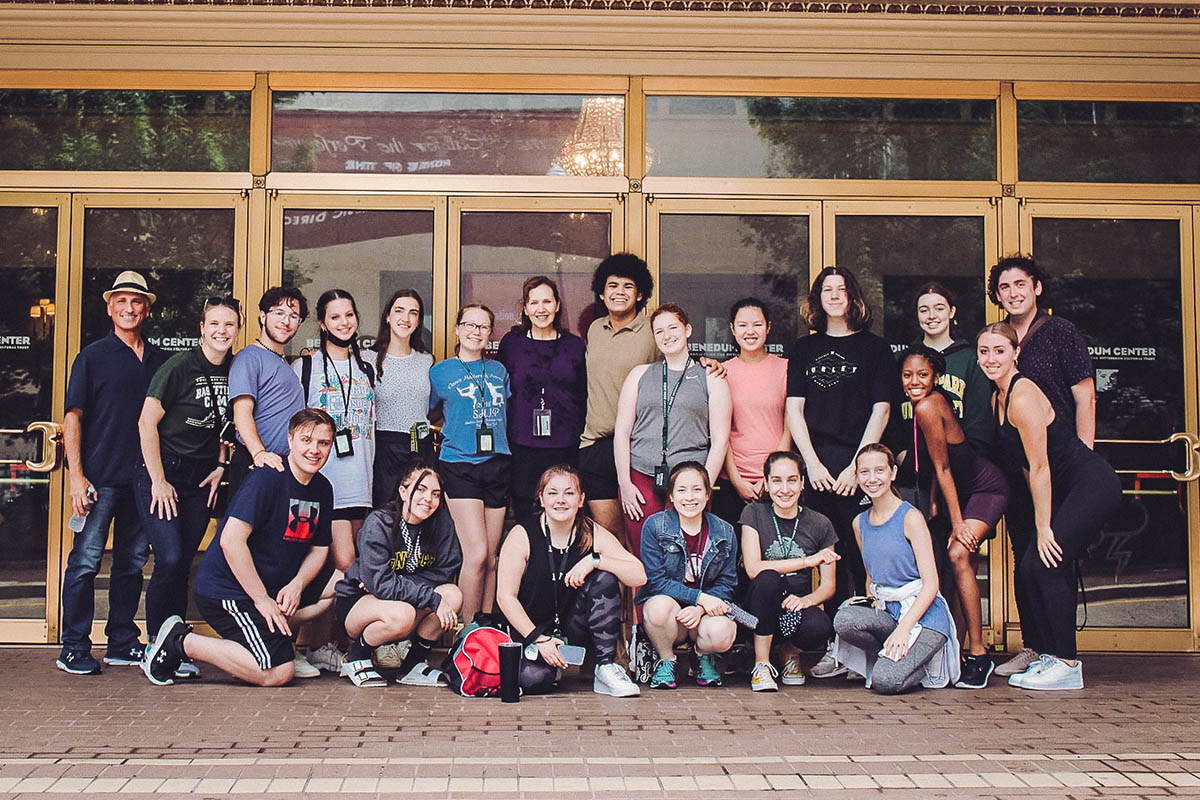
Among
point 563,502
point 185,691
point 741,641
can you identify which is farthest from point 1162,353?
point 185,691

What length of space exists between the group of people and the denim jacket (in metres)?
0.01

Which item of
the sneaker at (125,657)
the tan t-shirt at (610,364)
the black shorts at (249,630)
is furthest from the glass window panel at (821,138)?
the sneaker at (125,657)

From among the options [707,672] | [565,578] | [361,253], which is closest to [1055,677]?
[707,672]

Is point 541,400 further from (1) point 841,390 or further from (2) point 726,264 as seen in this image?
(1) point 841,390

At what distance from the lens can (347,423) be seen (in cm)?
615

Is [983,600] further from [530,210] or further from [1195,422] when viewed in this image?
[530,210]

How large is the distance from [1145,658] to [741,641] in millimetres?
2538

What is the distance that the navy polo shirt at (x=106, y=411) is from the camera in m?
6.13

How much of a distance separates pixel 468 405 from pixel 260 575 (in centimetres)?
137

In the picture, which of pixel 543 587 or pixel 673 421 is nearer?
pixel 543 587

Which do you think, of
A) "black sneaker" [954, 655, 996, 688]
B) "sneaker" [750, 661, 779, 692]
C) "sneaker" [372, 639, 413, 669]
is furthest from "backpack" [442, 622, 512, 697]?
"black sneaker" [954, 655, 996, 688]

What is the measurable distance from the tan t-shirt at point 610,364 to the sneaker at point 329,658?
1.68m

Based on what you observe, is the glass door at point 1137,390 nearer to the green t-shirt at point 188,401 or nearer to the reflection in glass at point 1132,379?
the reflection in glass at point 1132,379

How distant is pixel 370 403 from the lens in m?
6.22
